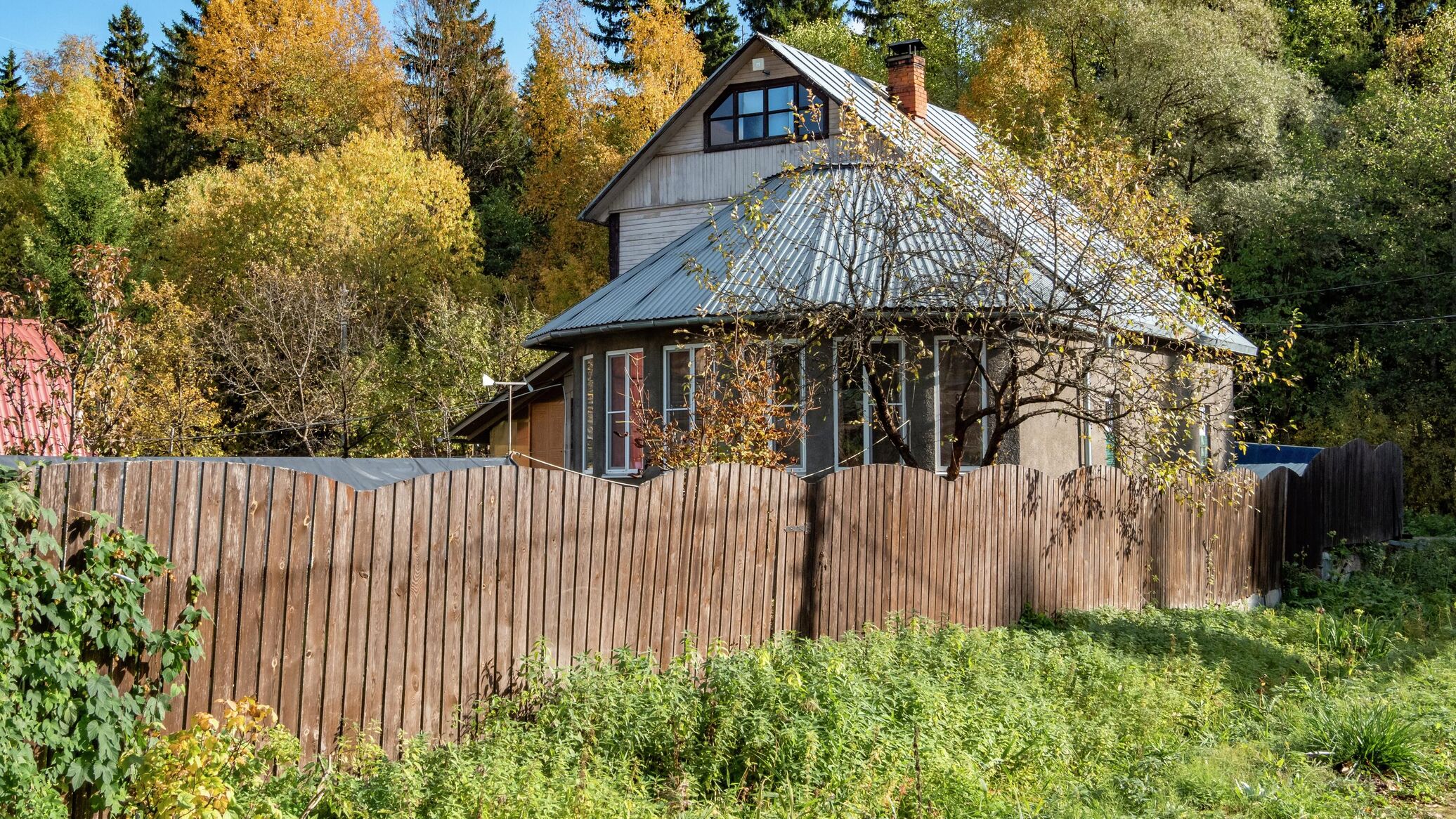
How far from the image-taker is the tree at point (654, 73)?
39.0 metres

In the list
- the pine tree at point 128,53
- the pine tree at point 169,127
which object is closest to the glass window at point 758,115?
the pine tree at point 169,127

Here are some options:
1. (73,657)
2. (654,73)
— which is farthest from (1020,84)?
(73,657)

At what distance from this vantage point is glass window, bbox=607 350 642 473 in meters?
18.2

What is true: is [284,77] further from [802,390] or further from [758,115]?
[802,390]

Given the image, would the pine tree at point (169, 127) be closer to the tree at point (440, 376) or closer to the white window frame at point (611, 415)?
the tree at point (440, 376)

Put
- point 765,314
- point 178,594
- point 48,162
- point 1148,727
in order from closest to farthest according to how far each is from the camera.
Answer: point 178,594 < point 1148,727 < point 765,314 < point 48,162

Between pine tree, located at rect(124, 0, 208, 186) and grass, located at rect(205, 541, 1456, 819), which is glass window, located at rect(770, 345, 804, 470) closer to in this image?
grass, located at rect(205, 541, 1456, 819)

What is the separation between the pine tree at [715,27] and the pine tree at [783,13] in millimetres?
1647

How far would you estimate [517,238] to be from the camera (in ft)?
147

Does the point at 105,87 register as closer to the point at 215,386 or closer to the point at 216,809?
the point at 215,386

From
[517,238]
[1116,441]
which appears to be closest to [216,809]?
[1116,441]

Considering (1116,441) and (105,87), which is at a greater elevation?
(105,87)

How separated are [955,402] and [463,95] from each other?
3731 centimetres

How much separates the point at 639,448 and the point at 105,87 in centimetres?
4323
